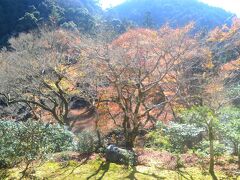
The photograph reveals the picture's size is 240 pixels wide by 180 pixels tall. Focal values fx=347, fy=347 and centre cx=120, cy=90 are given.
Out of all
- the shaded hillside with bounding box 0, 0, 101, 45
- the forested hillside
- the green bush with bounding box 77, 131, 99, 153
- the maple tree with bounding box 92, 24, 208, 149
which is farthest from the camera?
the shaded hillside with bounding box 0, 0, 101, 45

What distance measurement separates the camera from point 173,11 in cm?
7544

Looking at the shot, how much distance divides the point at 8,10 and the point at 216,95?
26229 mm

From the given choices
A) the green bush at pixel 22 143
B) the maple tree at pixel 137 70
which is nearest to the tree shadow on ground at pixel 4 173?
the green bush at pixel 22 143

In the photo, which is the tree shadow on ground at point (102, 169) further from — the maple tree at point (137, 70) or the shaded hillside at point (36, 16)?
the shaded hillside at point (36, 16)

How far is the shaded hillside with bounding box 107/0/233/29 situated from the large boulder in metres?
61.1

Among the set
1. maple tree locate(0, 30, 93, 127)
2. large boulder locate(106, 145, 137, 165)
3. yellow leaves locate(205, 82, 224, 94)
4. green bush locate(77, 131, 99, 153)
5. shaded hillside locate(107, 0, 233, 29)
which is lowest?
large boulder locate(106, 145, 137, 165)

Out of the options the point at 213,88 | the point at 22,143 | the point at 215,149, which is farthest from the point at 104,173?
the point at 213,88

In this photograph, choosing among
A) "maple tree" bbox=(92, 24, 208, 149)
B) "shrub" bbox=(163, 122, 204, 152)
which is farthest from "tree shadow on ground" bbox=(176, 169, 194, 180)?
"maple tree" bbox=(92, 24, 208, 149)

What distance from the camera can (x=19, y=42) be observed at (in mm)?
25000

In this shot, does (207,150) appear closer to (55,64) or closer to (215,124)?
(215,124)

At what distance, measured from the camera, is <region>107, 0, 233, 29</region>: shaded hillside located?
71.4 metres

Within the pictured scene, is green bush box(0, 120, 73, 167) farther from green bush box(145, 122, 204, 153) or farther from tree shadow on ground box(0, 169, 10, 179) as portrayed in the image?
green bush box(145, 122, 204, 153)

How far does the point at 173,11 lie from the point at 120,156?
223 feet

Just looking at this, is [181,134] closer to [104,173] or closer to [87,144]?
[104,173]
